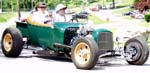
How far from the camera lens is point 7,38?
14.0m

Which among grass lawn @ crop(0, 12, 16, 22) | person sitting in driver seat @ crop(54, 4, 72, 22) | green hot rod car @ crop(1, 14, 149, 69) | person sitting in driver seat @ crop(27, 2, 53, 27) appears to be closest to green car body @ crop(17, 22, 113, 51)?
green hot rod car @ crop(1, 14, 149, 69)

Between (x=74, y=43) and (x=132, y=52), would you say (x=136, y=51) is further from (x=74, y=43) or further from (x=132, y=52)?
(x=74, y=43)

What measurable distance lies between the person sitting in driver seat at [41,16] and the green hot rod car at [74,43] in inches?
5.3

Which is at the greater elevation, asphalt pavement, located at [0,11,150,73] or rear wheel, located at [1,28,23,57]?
rear wheel, located at [1,28,23,57]

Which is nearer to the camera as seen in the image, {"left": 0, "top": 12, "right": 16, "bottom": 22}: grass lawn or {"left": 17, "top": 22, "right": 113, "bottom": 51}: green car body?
{"left": 17, "top": 22, "right": 113, "bottom": 51}: green car body

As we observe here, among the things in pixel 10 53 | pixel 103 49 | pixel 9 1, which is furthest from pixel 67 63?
pixel 9 1

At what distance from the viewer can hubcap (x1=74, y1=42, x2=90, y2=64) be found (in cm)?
1114

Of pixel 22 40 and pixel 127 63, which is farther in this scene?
pixel 22 40

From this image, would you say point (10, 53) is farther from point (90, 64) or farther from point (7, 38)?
point (90, 64)

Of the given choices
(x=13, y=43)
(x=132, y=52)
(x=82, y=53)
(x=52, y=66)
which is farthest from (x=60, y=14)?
(x=132, y=52)

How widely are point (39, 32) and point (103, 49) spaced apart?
86.9 inches

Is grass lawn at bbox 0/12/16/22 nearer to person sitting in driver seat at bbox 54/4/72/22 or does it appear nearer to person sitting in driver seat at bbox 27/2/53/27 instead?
person sitting in driver seat at bbox 27/2/53/27

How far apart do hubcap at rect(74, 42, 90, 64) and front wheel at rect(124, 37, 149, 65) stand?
4.53 ft

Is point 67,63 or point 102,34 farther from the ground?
point 102,34
